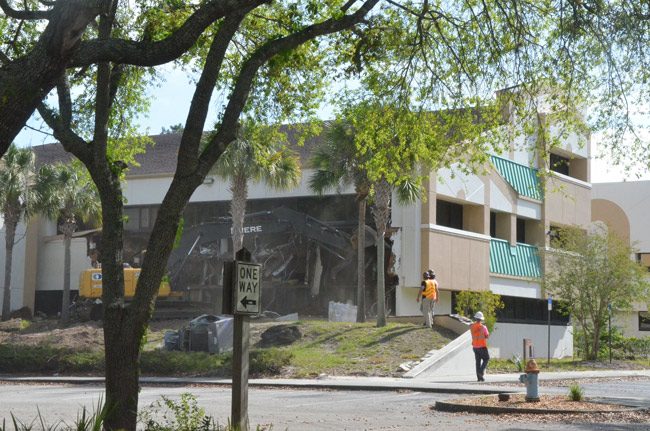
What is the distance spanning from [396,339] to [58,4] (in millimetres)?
24523

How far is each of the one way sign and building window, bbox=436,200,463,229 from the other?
3345 centimetres

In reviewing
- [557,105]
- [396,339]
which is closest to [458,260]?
[396,339]

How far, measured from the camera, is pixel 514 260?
46.9 m

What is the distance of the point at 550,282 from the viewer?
136 ft

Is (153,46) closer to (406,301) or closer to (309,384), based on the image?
(309,384)

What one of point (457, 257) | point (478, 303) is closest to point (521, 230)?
point (457, 257)

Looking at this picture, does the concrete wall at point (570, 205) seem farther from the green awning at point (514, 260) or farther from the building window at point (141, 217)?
the building window at point (141, 217)

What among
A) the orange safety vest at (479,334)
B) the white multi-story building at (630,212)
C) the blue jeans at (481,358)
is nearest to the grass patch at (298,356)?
the blue jeans at (481,358)

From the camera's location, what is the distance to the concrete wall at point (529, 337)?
1722 inches

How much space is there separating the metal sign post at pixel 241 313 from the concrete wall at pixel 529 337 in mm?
30523

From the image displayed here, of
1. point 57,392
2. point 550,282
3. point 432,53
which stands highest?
point 432,53

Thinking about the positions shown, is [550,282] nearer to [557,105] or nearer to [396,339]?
[396,339]

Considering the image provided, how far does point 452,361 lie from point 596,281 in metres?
11.4

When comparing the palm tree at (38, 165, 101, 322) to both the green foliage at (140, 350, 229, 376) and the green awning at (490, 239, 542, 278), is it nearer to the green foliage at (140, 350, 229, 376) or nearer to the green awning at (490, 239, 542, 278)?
the green foliage at (140, 350, 229, 376)
